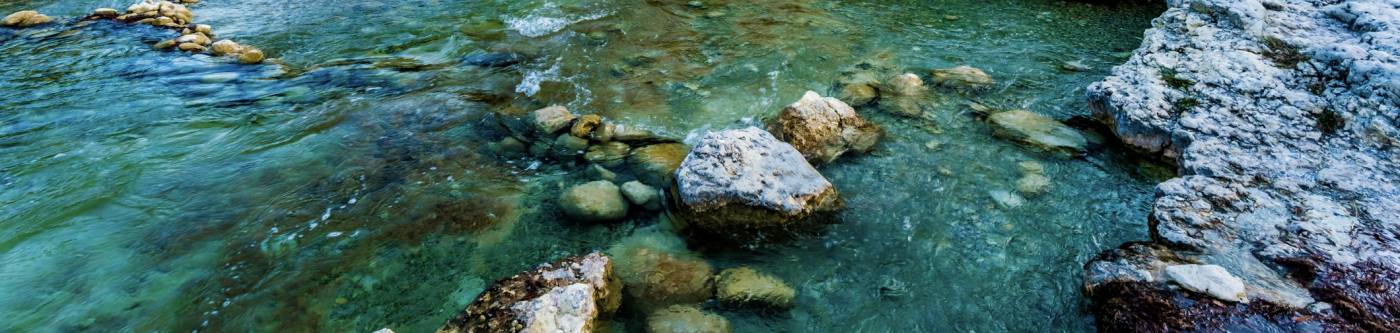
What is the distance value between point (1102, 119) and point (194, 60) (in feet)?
29.0

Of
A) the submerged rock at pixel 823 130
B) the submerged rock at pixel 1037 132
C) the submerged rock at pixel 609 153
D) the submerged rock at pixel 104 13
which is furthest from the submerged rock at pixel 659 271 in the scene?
the submerged rock at pixel 104 13

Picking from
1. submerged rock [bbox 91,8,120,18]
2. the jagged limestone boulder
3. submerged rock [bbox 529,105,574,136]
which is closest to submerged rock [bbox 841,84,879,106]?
submerged rock [bbox 529,105,574,136]

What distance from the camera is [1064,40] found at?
7.00 m

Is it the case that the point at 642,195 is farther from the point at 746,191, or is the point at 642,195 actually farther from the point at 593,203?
the point at 746,191

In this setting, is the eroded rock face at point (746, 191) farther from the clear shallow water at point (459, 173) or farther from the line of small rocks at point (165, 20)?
the line of small rocks at point (165, 20)

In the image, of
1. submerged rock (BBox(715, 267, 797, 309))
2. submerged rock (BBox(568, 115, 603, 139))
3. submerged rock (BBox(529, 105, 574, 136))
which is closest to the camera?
submerged rock (BBox(715, 267, 797, 309))

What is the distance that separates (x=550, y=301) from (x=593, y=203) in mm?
1144

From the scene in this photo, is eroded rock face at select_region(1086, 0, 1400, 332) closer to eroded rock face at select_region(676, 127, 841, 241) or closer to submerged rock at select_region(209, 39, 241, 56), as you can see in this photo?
eroded rock face at select_region(676, 127, 841, 241)

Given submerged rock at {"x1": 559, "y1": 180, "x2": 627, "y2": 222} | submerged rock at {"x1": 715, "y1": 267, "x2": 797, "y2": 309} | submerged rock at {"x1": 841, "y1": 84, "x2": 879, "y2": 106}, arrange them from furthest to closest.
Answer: submerged rock at {"x1": 841, "y1": 84, "x2": 879, "y2": 106} < submerged rock at {"x1": 559, "y1": 180, "x2": 627, "y2": 222} < submerged rock at {"x1": 715, "y1": 267, "x2": 797, "y2": 309}

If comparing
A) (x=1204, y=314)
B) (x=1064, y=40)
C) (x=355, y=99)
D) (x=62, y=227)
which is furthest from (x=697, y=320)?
(x=1064, y=40)

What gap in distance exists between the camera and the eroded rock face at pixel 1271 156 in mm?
2961

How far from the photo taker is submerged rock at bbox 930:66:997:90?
5.87 meters

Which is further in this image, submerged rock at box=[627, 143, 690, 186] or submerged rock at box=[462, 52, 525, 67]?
submerged rock at box=[462, 52, 525, 67]

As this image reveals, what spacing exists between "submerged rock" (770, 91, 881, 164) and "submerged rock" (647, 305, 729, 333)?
1.78 meters
